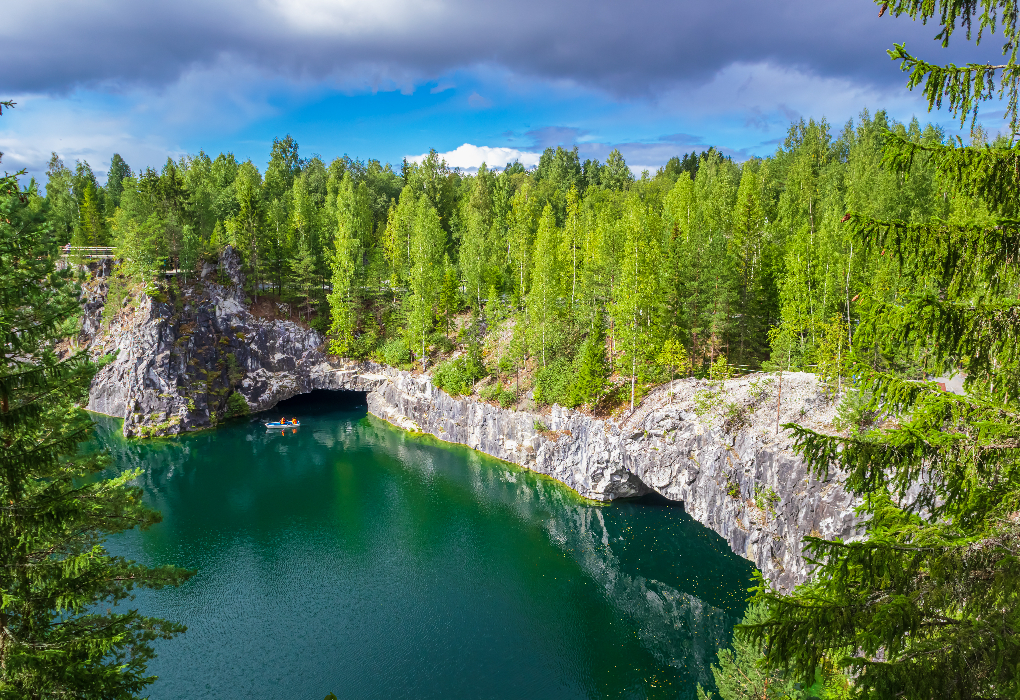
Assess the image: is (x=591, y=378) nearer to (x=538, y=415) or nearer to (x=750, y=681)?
(x=538, y=415)

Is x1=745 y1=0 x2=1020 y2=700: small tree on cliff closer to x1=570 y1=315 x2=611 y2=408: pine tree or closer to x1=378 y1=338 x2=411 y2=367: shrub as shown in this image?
x1=570 y1=315 x2=611 y2=408: pine tree

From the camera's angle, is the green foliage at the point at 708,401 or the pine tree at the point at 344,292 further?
the pine tree at the point at 344,292

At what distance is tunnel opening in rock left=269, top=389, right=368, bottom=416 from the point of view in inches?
2594

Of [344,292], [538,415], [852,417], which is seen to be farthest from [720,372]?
[344,292]

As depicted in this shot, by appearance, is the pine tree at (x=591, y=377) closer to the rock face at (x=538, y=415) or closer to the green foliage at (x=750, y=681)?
the rock face at (x=538, y=415)

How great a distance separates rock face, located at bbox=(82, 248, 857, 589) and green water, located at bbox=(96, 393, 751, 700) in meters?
2.59

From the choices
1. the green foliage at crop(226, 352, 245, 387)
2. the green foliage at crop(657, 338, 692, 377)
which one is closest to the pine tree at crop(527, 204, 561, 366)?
the green foliage at crop(657, 338, 692, 377)

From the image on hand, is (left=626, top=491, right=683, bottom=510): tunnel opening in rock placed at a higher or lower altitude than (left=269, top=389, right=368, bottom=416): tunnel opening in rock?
lower

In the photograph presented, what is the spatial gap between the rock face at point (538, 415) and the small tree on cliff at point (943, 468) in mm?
8561

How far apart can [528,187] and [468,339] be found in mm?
34394

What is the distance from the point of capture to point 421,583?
32.7m

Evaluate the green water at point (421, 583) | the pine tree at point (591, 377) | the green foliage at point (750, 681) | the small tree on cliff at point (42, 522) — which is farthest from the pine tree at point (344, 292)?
the green foliage at point (750, 681)

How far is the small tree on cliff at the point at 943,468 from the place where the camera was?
6.35 m

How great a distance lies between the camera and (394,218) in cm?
7644
